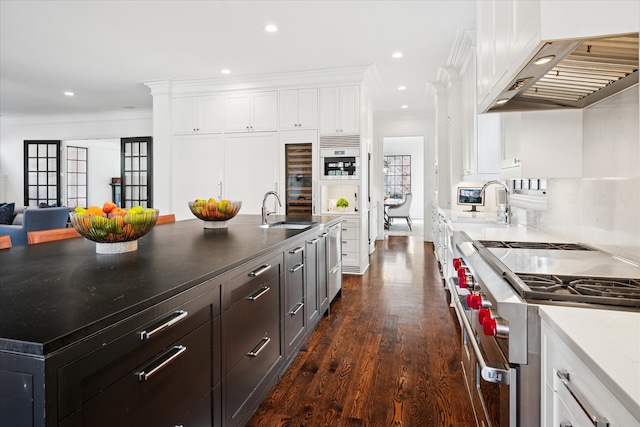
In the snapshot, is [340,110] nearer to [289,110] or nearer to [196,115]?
[289,110]

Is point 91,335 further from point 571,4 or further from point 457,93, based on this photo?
point 457,93

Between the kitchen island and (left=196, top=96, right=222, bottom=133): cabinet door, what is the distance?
3957mm

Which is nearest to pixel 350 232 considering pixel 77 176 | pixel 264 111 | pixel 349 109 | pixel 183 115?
pixel 349 109

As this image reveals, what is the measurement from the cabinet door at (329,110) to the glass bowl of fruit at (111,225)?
148 inches

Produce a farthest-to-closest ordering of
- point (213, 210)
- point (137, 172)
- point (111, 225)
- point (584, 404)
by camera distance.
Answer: point (137, 172), point (213, 210), point (111, 225), point (584, 404)

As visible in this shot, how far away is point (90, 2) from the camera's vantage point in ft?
10.9

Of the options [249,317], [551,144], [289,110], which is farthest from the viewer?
[289,110]

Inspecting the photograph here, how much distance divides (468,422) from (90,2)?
4.32 m

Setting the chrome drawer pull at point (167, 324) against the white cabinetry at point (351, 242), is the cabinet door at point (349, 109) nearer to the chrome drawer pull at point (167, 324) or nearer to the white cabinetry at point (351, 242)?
the white cabinetry at point (351, 242)

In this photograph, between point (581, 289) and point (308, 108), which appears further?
point (308, 108)

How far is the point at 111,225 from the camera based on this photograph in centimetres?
153

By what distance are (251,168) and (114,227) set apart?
404 centimetres

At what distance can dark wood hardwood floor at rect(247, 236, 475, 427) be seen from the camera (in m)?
1.89

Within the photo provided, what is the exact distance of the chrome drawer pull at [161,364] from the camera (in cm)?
97
